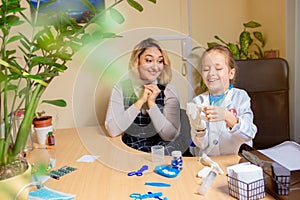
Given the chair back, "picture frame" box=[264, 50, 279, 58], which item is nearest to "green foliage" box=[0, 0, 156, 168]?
the chair back

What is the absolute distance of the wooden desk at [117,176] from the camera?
43.3 inches

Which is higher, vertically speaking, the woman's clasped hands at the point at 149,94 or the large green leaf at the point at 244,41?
the large green leaf at the point at 244,41

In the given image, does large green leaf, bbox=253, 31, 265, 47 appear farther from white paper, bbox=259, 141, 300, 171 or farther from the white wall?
white paper, bbox=259, 141, 300, 171

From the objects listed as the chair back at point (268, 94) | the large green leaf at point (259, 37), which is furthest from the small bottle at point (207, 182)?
the large green leaf at point (259, 37)

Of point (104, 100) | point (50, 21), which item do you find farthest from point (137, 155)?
point (104, 100)

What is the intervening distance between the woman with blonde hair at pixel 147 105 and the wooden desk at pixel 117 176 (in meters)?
0.12

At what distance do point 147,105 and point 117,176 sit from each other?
575mm

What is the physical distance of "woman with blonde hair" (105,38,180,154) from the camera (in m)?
1.71

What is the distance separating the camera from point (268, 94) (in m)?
2.00

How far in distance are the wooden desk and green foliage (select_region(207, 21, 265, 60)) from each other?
3.65ft

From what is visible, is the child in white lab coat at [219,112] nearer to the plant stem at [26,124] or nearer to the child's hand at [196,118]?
the child's hand at [196,118]

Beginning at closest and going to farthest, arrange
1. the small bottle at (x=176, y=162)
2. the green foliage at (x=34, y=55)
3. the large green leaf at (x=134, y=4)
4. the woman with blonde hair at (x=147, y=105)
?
the green foliage at (x=34, y=55) < the large green leaf at (x=134, y=4) < the small bottle at (x=176, y=162) < the woman with blonde hair at (x=147, y=105)

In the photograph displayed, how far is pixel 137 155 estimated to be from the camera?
149 centimetres

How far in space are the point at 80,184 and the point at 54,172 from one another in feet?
0.60
